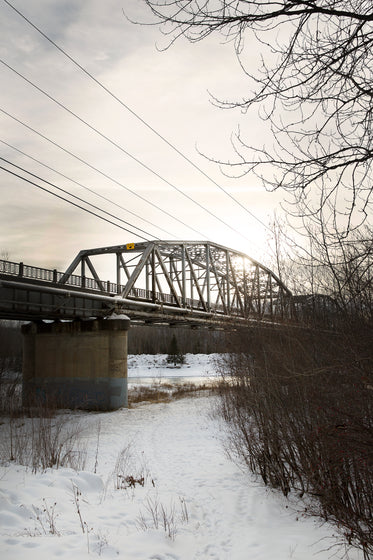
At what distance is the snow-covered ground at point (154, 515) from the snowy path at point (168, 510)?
0.02 m

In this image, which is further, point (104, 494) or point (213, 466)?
point (213, 466)

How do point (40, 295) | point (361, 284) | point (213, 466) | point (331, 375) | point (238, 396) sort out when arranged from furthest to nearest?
point (40, 295) → point (213, 466) → point (238, 396) → point (331, 375) → point (361, 284)

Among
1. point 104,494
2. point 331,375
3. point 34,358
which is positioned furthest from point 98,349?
point 331,375

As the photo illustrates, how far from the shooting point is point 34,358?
31.3m

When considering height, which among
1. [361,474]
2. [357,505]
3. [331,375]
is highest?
[331,375]

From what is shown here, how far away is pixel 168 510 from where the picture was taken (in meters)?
9.02

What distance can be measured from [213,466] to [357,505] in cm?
629

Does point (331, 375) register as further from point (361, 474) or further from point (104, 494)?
point (104, 494)

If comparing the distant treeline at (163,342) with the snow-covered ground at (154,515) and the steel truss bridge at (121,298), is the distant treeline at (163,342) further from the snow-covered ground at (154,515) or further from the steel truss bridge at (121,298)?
the snow-covered ground at (154,515)

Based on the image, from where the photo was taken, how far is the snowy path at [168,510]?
22.0ft

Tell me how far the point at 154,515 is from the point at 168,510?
2.25 feet

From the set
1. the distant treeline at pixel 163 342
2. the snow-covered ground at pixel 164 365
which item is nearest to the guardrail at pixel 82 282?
the snow-covered ground at pixel 164 365

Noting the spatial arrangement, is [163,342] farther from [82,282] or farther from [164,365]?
[82,282]

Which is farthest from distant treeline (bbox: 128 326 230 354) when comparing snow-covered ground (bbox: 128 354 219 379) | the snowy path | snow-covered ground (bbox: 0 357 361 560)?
snow-covered ground (bbox: 0 357 361 560)
